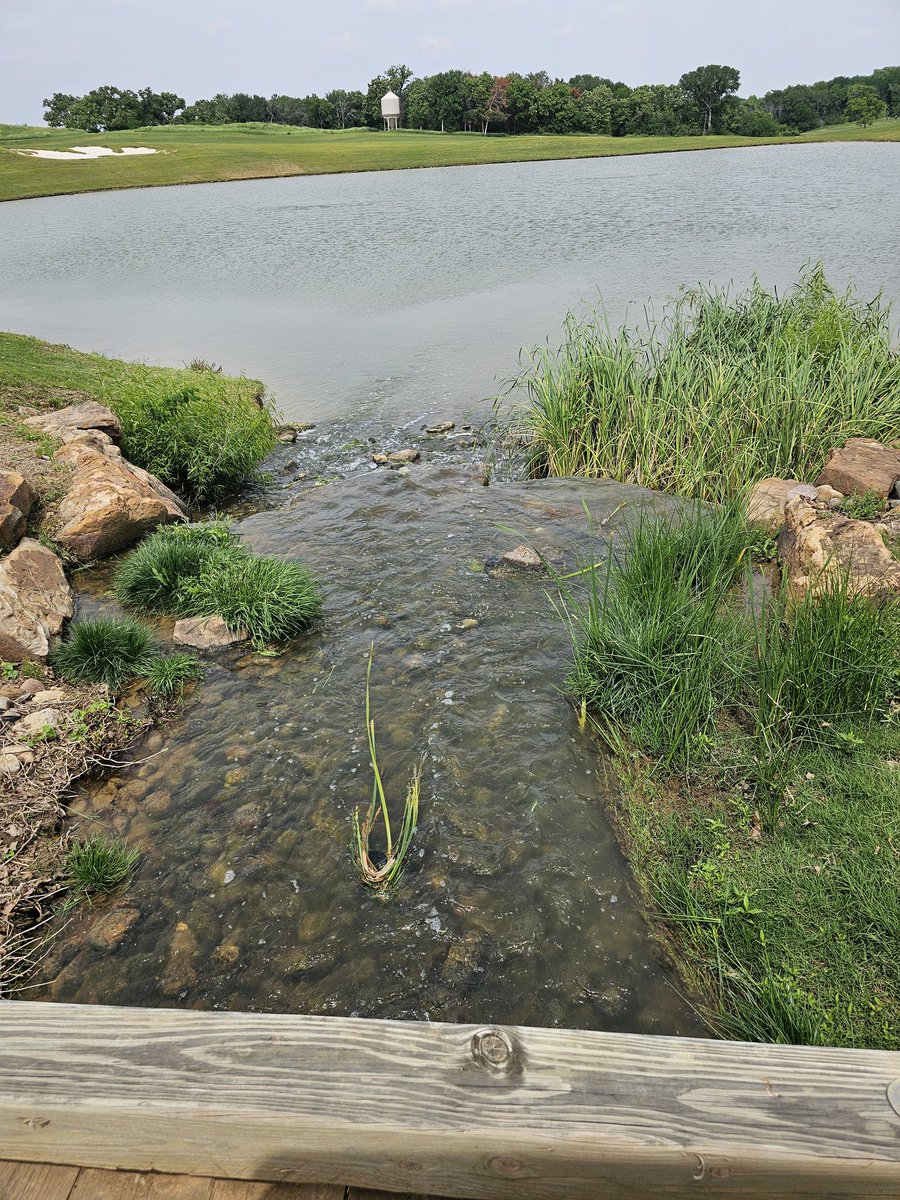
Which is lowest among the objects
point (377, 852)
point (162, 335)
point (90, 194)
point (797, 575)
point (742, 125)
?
point (377, 852)

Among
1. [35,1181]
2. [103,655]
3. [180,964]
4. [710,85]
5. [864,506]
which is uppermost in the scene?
[710,85]

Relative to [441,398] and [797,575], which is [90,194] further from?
[797,575]

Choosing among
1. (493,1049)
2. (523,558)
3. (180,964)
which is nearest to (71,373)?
(523,558)

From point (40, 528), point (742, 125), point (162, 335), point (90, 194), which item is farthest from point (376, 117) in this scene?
point (40, 528)

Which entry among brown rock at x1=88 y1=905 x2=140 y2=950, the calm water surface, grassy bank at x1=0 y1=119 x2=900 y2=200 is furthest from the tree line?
brown rock at x1=88 y1=905 x2=140 y2=950

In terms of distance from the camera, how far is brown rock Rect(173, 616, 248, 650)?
5574mm

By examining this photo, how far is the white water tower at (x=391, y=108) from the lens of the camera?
3755 inches

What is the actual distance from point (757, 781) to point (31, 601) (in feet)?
17.2

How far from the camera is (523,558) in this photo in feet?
21.4

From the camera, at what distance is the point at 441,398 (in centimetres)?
1200

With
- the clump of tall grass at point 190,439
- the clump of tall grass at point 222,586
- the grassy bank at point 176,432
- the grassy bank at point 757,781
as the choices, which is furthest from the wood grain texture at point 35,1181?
the clump of tall grass at point 190,439

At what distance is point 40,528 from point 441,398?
6.94 metres

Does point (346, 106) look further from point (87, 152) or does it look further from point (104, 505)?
point (104, 505)

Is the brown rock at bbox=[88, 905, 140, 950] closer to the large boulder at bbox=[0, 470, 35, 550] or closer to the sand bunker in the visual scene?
the large boulder at bbox=[0, 470, 35, 550]
